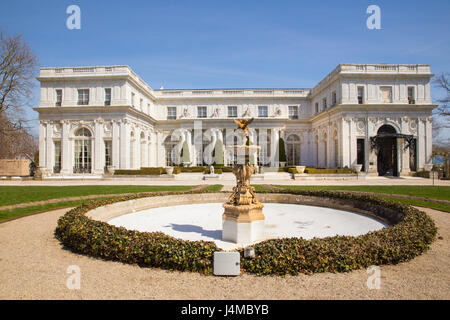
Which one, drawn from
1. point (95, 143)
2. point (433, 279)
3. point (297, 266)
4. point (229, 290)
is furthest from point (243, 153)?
point (95, 143)

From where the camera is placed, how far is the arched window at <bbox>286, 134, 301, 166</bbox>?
40.9 metres

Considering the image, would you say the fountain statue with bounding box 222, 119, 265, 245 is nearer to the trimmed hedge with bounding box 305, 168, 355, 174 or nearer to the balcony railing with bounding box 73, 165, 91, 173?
the trimmed hedge with bounding box 305, 168, 355, 174

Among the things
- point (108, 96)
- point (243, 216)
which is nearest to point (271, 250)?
point (243, 216)

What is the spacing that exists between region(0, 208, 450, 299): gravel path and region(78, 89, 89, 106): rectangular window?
101 ft

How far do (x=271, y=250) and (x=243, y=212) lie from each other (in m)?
1.84

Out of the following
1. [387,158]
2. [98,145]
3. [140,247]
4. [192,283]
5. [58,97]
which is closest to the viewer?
[192,283]

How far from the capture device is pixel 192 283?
4.04 meters

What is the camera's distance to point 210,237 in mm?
6730

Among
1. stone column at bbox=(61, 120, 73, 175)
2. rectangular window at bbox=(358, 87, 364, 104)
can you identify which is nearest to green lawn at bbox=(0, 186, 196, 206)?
stone column at bbox=(61, 120, 73, 175)

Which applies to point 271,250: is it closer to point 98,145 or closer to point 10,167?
point 98,145

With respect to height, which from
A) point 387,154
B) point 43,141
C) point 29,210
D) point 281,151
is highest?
point 43,141

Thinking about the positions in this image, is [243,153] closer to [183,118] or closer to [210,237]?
[210,237]

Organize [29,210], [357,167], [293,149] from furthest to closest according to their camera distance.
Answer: [293,149] < [357,167] < [29,210]
